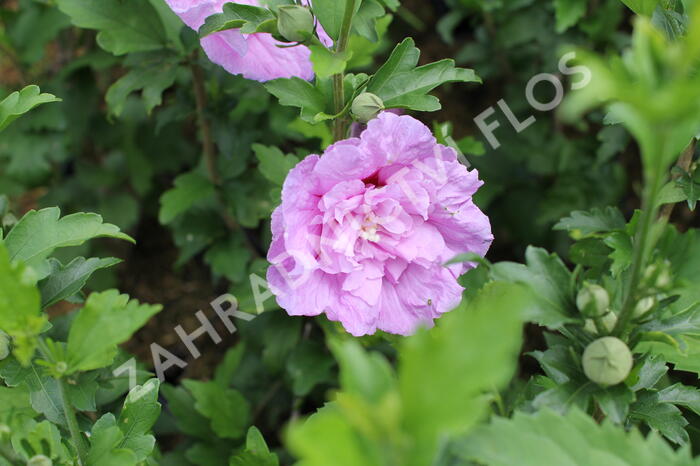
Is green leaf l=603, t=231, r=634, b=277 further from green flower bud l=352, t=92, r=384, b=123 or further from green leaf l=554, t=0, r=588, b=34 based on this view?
green leaf l=554, t=0, r=588, b=34

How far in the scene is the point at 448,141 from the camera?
1.51m

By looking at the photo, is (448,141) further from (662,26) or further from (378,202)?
(662,26)

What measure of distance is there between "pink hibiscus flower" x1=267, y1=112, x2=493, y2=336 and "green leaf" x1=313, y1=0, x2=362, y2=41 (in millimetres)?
182

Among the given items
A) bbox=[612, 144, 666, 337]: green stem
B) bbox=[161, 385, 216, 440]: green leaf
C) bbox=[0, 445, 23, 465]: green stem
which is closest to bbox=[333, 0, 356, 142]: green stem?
bbox=[612, 144, 666, 337]: green stem

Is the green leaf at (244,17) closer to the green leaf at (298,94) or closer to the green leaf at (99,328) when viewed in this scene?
the green leaf at (298,94)

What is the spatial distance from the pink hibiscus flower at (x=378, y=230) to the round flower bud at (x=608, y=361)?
31cm

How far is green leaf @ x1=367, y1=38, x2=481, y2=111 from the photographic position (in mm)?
1315

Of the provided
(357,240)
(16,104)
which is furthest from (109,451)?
(16,104)

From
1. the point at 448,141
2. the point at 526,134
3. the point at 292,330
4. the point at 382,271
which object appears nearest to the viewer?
the point at 382,271

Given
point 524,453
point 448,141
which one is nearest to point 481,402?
point 524,453

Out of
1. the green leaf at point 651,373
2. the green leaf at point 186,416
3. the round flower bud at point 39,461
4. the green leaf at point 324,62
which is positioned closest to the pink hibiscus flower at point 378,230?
the green leaf at point 324,62

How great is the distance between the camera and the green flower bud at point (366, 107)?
4.08ft

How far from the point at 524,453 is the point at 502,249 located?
5.87ft

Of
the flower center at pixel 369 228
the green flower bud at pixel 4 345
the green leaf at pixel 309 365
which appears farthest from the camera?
the green leaf at pixel 309 365
